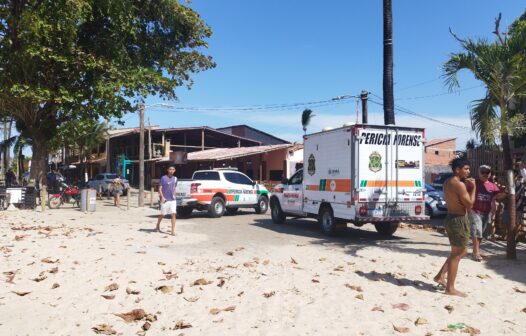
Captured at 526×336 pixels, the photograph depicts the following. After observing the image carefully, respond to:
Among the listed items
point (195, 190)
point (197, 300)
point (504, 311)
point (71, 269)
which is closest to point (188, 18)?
point (195, 190)

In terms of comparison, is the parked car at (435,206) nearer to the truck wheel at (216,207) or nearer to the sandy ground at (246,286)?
the sandy ground at (246,286)

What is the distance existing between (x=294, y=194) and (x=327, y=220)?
2022 millimetres

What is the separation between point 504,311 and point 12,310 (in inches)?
237

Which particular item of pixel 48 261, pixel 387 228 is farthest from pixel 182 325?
pixel 387 228

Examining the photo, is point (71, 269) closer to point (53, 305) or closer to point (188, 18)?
point (53, 305)

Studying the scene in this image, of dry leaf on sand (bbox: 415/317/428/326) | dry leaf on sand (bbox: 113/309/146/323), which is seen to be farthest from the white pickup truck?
dry leaf on sand (bbox: 415/317/428/326)

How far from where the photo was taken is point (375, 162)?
36.0ft

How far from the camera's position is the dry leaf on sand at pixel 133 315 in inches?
210

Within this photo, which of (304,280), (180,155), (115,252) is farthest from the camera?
(180,155)

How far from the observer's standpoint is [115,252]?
912 cm

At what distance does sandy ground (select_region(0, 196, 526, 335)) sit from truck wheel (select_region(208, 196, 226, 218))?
5098 mm

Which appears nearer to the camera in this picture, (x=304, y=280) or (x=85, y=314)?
(x=85, y=314)

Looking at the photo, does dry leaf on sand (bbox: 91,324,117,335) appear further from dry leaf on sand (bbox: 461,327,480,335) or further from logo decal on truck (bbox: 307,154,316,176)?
logo decal on truck (bbox: 307,154,316,176)

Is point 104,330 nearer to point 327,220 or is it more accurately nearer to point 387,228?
point 327,220
